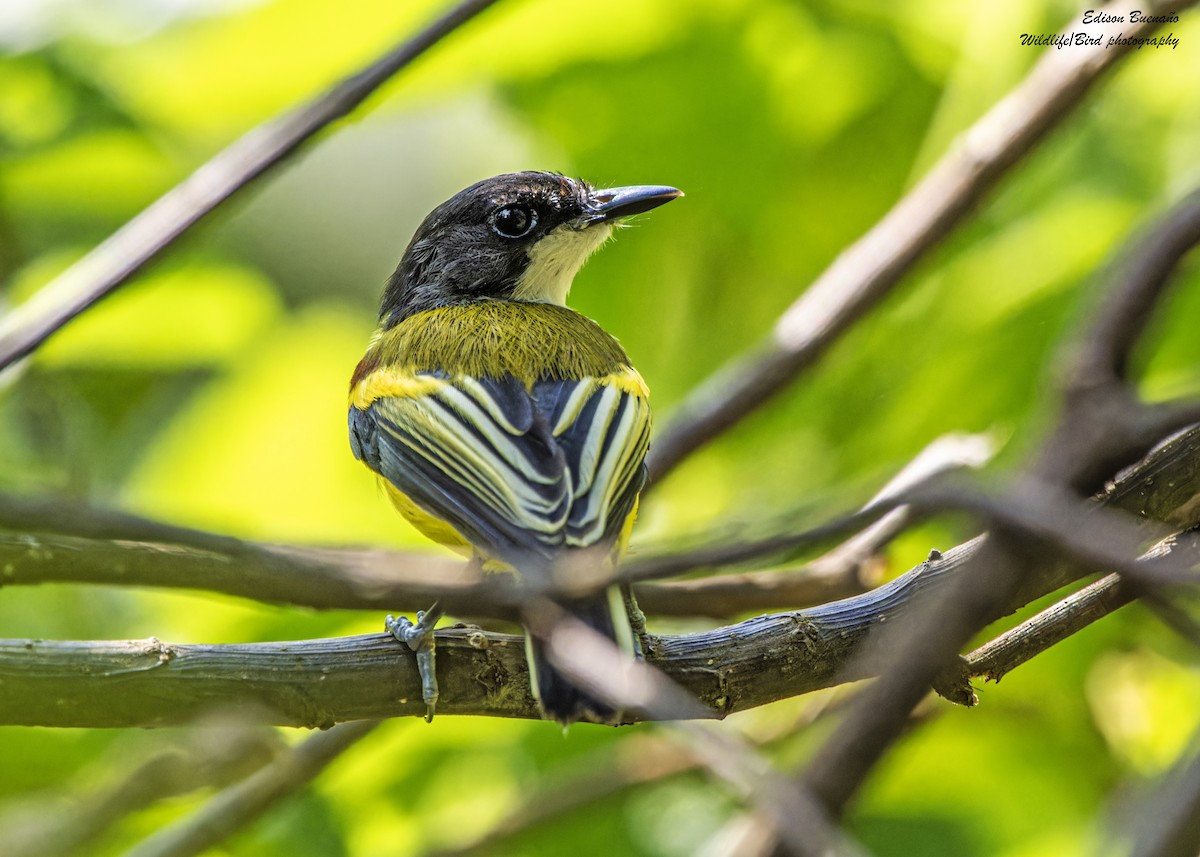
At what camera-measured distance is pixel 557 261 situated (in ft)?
16.1

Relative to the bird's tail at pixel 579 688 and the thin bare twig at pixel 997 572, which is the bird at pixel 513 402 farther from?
the thin bare twig at pixel 997 572

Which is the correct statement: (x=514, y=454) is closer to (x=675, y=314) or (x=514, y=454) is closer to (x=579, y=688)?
(x=579, y=688)

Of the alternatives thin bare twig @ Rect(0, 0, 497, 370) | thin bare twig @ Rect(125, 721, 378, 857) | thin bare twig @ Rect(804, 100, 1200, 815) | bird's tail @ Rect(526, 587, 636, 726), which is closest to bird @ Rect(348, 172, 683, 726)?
bird's tail @ Rect(526, 587, 636, 726)

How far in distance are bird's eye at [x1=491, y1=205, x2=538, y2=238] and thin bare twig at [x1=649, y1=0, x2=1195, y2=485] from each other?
49.1 inches

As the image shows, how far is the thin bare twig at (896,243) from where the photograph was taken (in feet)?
13.0

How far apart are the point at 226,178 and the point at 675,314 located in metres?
2.21

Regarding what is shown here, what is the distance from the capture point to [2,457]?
191 inches

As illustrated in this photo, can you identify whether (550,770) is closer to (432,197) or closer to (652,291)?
(652,291)

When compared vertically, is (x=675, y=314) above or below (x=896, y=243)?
above

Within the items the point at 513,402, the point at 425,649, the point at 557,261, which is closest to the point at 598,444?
the point at 513,402

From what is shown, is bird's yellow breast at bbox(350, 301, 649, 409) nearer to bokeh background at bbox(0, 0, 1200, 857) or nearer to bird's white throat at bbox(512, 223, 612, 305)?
bokeh background at bbox(0, 0, 1200, 857)

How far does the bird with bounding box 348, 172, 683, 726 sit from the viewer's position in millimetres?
2775

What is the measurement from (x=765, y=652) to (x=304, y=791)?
159 centimetres

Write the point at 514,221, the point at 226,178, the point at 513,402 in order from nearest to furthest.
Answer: the point at 226,178, the point at 513,402, the point at 514,221
